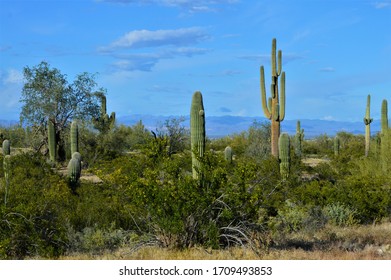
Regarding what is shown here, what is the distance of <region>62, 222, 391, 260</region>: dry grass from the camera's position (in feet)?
28.1

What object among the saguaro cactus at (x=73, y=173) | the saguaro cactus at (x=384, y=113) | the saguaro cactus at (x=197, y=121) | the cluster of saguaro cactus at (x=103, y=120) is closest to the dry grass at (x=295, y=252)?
the saguaro cactus at (x=197, y=121)

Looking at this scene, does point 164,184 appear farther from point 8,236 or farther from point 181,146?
point 181,146

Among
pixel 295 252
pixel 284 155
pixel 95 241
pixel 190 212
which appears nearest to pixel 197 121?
pixel 95 241

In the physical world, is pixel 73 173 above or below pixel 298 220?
above

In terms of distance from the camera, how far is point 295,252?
9039 mm

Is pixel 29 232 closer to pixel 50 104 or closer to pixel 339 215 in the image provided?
pixel 339 215

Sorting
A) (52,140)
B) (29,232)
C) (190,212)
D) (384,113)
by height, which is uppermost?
(384,113)

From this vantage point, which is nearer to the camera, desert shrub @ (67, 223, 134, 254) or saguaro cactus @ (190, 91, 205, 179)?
desert shrub @ (67, 223, 134, 254)

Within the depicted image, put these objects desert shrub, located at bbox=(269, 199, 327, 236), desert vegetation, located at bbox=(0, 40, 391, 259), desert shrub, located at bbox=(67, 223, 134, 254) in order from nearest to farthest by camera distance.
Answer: desert vegetation, located at bbox=(0, 40, 391, 259)
desert shrub, located at bbox=(67, 223, 134, 254)
desert shrub, located at bbox=(269, 199, 327, 236)

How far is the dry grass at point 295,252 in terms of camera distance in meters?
8.56

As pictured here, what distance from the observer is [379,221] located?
46.9ft

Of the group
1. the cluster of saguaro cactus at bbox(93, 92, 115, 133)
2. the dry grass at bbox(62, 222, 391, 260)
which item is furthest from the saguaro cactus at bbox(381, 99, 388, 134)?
the dry grass at bbox(62, 222, 391, 260)

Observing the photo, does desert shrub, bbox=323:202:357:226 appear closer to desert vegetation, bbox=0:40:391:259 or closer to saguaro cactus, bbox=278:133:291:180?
desert vegetation, bbox=0:40:391:259

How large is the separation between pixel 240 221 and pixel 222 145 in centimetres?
3733
